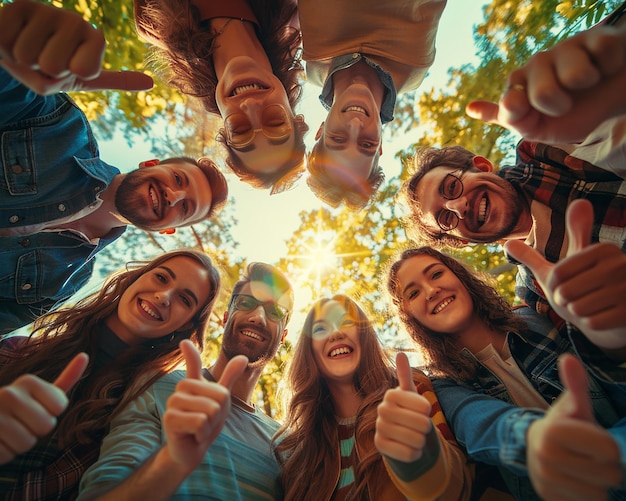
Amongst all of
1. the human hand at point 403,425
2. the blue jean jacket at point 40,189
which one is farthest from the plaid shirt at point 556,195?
the blue jean jacket at point 40,189

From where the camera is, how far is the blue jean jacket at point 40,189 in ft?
7.30

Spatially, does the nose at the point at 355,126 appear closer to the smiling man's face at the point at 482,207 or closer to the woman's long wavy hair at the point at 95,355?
the smiling man's face at the point at 482,207

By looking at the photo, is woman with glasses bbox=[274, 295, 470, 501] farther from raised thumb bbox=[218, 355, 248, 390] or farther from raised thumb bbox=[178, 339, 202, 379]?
raised thumb bbox=[178, 339, 202, 379]

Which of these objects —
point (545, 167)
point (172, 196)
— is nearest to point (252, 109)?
point (172, 196)

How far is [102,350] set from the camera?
2666 millimetres

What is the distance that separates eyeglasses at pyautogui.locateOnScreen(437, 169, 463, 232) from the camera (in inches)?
109

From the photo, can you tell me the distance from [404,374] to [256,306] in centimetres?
174

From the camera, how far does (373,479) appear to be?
1.99 m

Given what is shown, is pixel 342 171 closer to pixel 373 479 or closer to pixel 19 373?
pixel 373 479

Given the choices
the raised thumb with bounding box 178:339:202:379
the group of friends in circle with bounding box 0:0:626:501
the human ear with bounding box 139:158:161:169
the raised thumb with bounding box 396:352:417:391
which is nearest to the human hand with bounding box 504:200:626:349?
the group of friends in circle with bounding box 0:0:626:501

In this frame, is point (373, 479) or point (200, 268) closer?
point (373, 479)

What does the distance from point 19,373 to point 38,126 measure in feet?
5.02

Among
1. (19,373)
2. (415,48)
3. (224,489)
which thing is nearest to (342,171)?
(415,48)

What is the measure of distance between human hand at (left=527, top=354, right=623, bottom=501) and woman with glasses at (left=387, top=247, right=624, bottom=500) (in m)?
0.22
